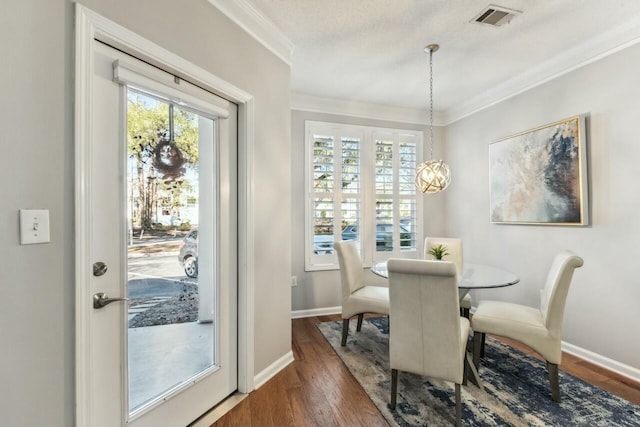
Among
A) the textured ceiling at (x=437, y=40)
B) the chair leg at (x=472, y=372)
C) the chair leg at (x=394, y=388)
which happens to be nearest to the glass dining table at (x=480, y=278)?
the chair leg at (x=472, y=372)

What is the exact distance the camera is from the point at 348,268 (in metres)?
2.93

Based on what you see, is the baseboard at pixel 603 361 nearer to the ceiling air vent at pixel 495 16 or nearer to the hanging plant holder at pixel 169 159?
the ceiling air vent at pixel 495 16

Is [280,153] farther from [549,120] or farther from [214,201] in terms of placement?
[549,120]

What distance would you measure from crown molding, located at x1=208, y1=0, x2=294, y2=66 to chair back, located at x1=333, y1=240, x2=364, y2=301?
1.80 m

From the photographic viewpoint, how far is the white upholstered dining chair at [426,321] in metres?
1.72

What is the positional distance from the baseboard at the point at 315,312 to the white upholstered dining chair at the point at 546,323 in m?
1.82

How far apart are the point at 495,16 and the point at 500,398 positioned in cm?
268

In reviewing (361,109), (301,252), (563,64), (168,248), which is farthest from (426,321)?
(361,109)

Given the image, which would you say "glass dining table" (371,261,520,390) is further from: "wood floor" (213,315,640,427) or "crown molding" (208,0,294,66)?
"crown molding" (208,0,294,66)

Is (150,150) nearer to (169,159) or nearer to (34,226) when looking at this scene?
(169,159)

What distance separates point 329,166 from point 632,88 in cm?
274

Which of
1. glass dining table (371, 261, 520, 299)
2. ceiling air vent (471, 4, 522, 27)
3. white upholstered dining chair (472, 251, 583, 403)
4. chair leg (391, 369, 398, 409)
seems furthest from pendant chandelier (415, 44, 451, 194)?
chair leg (391, 369, 398, 409)

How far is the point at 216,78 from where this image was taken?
1.83m

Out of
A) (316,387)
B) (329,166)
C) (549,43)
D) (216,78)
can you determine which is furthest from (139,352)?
(549,43)
